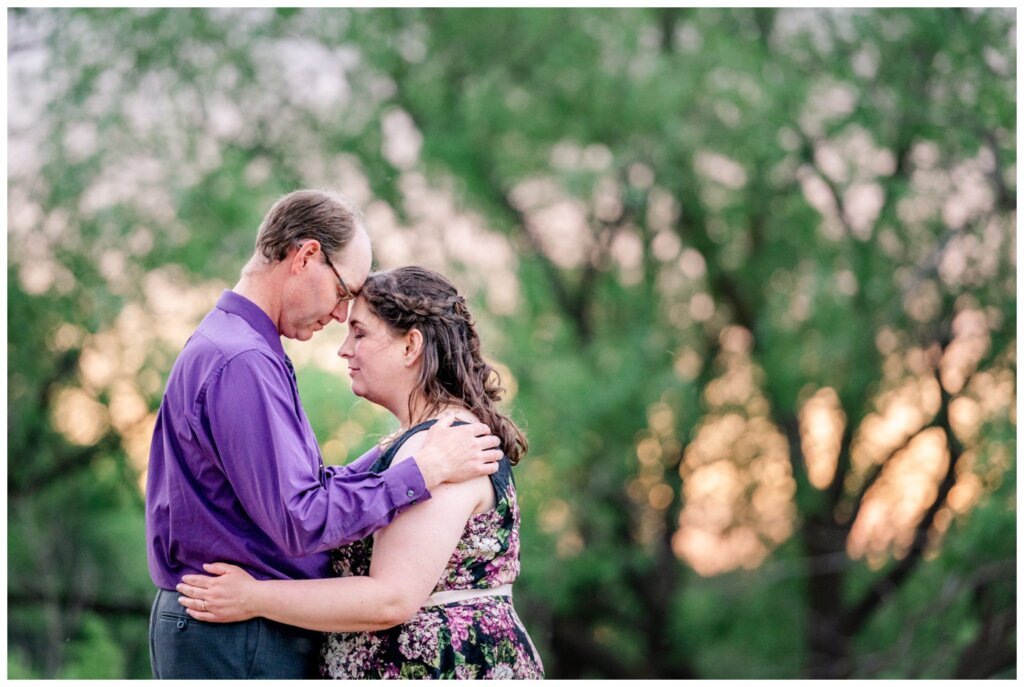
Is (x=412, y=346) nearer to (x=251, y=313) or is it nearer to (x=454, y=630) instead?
(x=251, y=313)

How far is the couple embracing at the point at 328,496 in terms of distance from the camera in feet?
7.48

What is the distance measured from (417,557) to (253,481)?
36cm

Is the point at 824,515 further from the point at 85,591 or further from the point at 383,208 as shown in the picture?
the point at 85,591

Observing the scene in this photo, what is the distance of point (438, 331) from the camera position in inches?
101

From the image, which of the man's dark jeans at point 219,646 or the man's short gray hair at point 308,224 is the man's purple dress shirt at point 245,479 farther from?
the man's short gray hair at point 308,224

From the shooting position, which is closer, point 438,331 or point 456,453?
point 456,453

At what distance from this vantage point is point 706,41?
9453mm

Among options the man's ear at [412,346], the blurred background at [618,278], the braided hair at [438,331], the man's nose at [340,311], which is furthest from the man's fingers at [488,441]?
the blurred background at [618,278]

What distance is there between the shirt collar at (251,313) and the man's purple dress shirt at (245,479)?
0.11ft

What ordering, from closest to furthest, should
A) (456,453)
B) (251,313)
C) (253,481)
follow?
(253,481) < (456,453) < (251,313)

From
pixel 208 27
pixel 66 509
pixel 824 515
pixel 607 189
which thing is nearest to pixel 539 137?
pixel 607 189

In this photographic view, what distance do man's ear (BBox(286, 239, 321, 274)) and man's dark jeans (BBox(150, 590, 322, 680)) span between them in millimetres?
736

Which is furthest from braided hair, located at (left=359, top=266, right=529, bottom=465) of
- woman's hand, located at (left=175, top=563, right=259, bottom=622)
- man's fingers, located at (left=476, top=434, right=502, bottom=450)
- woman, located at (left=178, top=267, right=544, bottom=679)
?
woman's hand, located at (left=175, top=563, right=259, bottom=622)

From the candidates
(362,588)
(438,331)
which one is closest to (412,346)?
(438,331)
